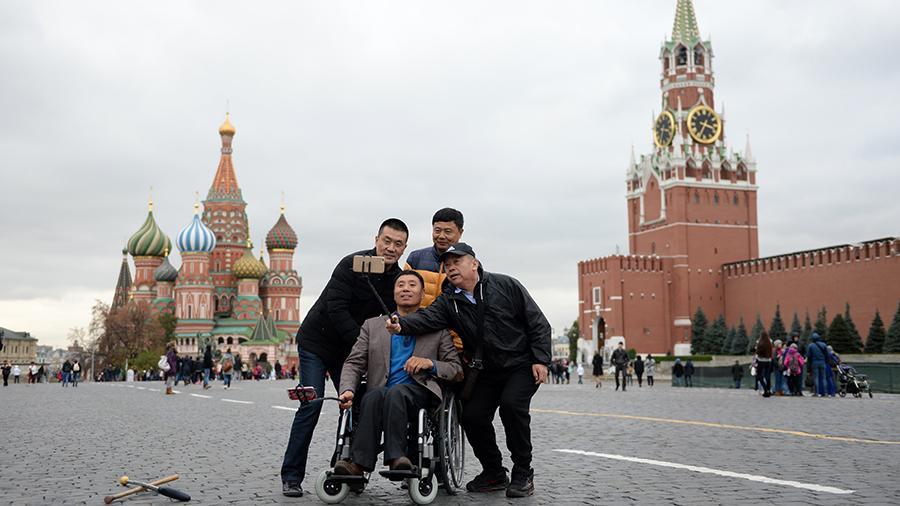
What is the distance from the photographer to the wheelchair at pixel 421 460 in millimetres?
5164

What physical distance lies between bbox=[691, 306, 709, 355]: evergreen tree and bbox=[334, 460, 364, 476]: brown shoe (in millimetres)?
68517

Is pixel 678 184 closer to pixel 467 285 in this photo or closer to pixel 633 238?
pixel 633 238

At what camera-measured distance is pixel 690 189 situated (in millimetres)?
78312

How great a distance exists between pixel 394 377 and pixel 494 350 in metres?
0.62

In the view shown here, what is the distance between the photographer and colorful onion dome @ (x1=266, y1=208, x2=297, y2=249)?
90312 millimetres

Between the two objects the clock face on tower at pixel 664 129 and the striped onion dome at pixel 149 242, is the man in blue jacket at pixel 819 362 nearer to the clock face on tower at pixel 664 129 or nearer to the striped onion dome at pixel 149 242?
the clock face on tower at pixel 664 129

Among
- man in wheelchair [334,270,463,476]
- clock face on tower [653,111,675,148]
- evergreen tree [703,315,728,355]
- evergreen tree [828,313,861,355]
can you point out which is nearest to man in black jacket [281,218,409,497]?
man in wheelchair [334,270,463,476]

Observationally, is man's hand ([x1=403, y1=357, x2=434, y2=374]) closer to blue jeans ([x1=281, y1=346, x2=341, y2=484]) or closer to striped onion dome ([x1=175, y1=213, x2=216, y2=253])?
blue jeans ([x1=281, y1=346, x2=341, y2=484])

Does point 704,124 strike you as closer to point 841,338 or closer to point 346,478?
point 841,338

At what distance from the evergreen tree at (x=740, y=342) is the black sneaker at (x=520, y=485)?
6287 cm

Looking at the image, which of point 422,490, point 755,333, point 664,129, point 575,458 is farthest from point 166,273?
point 422,490

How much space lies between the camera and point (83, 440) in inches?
368

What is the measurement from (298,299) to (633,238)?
3148cm

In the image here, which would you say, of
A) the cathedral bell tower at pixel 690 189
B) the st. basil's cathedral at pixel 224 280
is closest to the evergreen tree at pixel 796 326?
the cathedral bell tower at pixel 690 189
